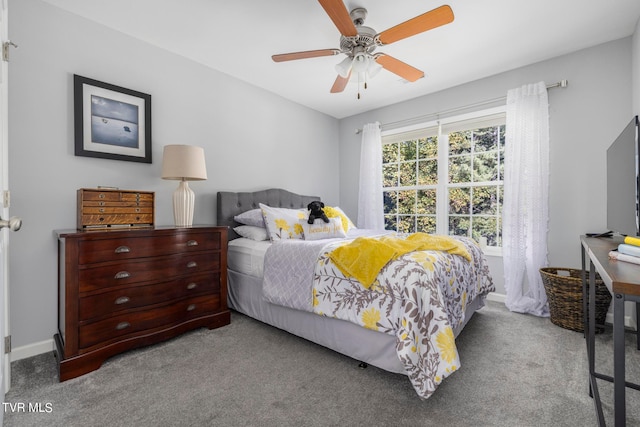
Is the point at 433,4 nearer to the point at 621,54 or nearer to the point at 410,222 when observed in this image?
the point at 621,54

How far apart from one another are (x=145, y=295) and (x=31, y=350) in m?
0.88

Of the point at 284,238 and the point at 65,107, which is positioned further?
the point at 284,238

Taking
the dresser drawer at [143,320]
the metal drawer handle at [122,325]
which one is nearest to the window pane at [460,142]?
the dresser drawer at [143,320]

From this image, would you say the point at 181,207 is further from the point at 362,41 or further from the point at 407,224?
the point at 407,224

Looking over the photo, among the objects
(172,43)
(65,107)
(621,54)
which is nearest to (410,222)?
(621,54)

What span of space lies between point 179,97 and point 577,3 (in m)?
3.37

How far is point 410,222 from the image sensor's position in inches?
161

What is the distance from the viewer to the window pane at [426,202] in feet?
12.7

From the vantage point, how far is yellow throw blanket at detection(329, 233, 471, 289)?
1780 millimetres

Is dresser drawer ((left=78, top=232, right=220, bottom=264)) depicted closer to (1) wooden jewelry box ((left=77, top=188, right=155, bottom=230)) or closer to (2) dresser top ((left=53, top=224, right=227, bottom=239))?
(2) dresser top ((left=53, top=224, right=227, bottom=239))

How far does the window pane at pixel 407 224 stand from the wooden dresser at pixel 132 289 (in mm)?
2554

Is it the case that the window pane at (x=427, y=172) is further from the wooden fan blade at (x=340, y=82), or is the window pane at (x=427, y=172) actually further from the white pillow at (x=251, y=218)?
the white pillow at (x=251, y=218)

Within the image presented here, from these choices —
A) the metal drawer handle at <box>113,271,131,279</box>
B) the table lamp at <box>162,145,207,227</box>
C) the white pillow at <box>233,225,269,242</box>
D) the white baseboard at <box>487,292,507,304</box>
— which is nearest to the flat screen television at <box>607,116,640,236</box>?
the white baseboard at <box>487,292,507,304</box>

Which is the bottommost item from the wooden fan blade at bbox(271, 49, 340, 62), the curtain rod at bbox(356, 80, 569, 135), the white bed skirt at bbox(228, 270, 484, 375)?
the white bed skirt at bbox(228, 270, 484, 375)
